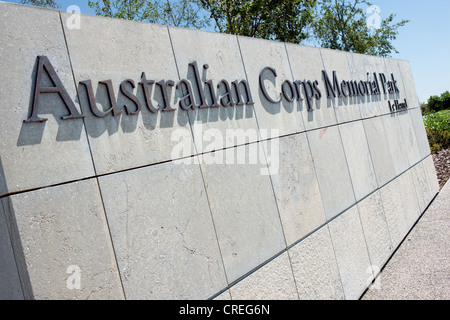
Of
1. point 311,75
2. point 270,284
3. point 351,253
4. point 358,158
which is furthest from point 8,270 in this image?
point 358,158

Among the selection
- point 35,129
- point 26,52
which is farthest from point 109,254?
point 26,52

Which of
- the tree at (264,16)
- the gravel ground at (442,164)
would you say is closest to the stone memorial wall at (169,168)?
the gravel ground at (442,164)

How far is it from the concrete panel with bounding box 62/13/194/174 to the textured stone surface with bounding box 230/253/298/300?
1381mm

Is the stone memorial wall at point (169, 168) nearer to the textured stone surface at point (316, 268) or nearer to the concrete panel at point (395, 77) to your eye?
the textured stone surface at point (316, 268)

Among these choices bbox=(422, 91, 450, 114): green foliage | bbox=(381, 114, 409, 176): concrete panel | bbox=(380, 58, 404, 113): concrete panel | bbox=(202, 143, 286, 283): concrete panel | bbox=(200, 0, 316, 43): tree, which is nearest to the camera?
bbox=(202, 143, 286, 283): concrete panel

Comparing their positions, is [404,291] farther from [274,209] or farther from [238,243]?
[238,243]

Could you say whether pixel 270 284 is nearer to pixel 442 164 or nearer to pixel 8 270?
pixel 8 270

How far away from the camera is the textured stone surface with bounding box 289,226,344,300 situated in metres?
4.46

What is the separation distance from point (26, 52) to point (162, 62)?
3.91 feet

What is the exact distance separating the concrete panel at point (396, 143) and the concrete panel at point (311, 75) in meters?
A: 2.56

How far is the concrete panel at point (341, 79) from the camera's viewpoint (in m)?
6.15

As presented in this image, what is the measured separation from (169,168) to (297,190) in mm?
1967

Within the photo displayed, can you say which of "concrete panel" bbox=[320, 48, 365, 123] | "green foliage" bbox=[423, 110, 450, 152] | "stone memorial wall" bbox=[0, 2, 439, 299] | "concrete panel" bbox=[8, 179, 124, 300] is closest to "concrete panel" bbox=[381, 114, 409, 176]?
"concrete panel" bbox=[320, 48, 365, 123]

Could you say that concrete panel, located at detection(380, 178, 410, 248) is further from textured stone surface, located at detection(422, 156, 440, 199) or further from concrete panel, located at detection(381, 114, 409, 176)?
textured stone surface, located at detection(422, 156, 440, 199)
